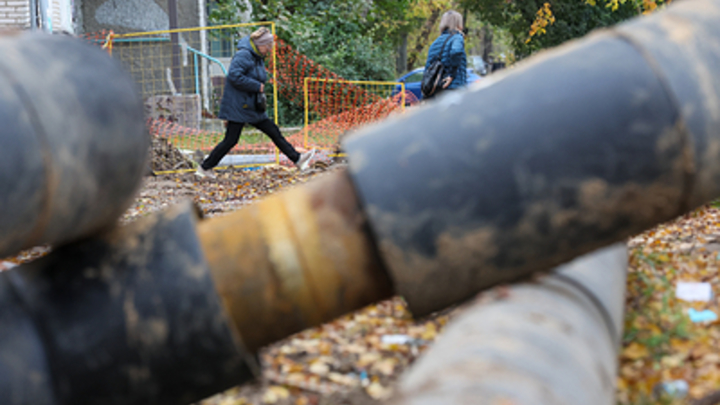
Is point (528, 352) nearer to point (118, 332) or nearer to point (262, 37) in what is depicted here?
point (118, 332)

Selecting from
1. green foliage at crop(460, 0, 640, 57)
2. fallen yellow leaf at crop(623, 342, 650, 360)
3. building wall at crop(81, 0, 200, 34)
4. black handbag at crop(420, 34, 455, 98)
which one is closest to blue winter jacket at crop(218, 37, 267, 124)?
black handbag at crop(420, 34, 455, 98)

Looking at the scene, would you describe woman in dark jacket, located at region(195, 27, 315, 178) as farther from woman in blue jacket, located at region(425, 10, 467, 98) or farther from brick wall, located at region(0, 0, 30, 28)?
brick wall, located at region(0, 0, 30, 28)

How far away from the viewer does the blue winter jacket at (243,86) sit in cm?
786

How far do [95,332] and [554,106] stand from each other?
1358 millimetres

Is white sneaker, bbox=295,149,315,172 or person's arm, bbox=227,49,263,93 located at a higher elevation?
person's arm, bbox=227,49,263,93

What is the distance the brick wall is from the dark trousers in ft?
18.1

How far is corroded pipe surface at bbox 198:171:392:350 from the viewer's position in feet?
5.77

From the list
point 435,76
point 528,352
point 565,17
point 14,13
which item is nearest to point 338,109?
point 435,76

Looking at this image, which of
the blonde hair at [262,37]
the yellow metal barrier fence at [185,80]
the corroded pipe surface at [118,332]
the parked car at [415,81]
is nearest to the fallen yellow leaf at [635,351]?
the corroded pipe surface at [118,332]

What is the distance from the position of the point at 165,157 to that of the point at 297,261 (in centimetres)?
820

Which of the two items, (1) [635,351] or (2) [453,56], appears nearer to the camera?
(1) [635,351]

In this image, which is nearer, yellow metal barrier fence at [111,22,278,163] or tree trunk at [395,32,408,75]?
yellow metal barrier fence at [111,22,278,163]

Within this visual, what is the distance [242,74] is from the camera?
7883 mm

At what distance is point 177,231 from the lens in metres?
1.86
